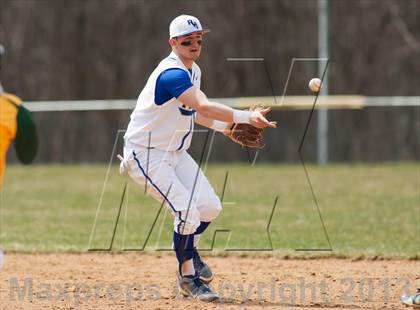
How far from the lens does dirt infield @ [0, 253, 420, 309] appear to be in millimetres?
6082

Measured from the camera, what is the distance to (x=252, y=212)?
38.5 feet

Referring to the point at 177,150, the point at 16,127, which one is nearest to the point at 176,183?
the point at 177,150

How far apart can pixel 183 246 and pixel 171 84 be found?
127 cm

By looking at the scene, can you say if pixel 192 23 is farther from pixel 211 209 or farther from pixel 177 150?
pixel 211 209

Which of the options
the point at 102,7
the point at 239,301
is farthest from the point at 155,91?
the point at 102,7

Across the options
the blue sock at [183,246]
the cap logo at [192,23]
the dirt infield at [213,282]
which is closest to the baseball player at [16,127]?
the dirt infield at [213,282]

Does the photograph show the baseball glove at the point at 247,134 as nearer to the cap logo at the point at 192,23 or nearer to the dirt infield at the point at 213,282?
the cap logo at the point at 192,23

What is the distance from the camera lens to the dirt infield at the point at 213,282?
6.08m

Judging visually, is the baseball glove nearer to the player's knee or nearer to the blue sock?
the player's knee

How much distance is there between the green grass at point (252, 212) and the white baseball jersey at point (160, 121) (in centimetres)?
260

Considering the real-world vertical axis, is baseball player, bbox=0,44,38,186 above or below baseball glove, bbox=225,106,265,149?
above

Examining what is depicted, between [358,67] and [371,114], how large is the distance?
532 centimetres

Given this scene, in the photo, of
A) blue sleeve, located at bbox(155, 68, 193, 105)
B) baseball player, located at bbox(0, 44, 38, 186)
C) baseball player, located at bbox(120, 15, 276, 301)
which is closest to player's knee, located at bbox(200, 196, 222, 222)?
baseball player, located at bbox(120, 15, 276, 301)

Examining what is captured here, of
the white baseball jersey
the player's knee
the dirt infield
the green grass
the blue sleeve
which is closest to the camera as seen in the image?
the blue sleeve
